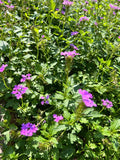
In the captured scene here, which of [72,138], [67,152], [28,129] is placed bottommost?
[67,152]

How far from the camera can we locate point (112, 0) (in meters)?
4.55

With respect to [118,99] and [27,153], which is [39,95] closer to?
[27,153]

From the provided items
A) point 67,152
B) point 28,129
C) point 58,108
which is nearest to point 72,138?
point 67,152

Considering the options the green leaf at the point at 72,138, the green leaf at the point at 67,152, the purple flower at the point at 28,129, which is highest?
the purple flower at the point at 28,129

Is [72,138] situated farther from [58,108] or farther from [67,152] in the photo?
[58,108]

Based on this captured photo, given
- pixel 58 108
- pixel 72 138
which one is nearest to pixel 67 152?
pixel 72 138

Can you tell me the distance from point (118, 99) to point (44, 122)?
4.43 feet

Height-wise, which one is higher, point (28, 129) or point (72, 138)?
point (28, 129)

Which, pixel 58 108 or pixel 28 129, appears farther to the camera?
pixel 58 108

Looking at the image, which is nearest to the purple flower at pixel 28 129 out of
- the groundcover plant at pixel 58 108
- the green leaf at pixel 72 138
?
the groundcover plant at pixel 58 108

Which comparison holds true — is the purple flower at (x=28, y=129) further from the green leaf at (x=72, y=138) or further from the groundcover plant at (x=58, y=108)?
the green leaf at (x=72, y=138)

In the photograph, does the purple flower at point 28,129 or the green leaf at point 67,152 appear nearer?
the purple flower at point 28,129

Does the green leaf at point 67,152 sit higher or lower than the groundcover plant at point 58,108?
lower

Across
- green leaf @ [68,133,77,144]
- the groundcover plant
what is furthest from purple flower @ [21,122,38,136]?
green leaf @ [68,133,77,144]
